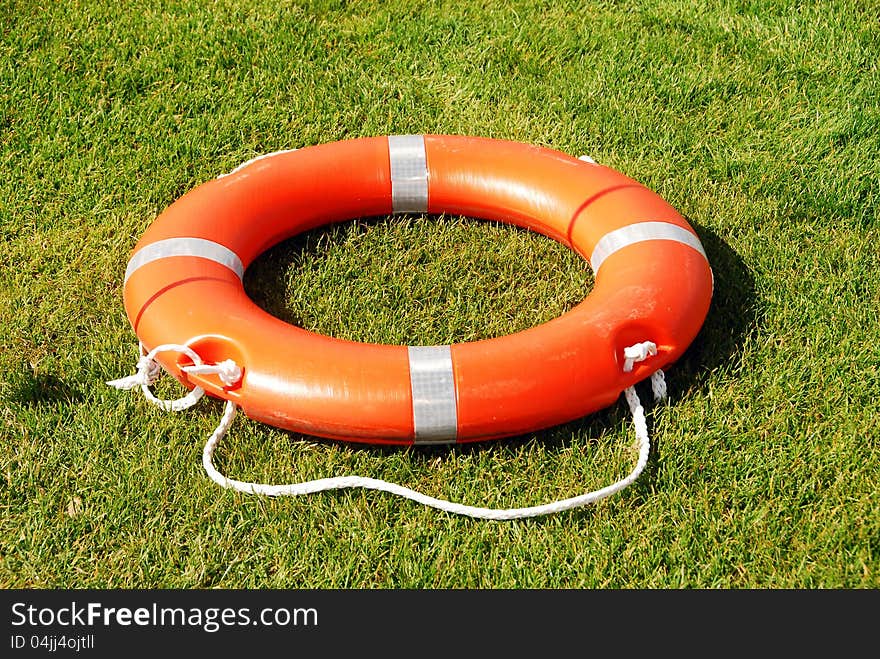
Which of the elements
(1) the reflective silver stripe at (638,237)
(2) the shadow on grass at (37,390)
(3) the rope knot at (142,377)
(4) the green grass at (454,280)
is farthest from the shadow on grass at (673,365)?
(2) the shadow on grass at (37,390)

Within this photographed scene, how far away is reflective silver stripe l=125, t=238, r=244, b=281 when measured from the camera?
2920 millimetres

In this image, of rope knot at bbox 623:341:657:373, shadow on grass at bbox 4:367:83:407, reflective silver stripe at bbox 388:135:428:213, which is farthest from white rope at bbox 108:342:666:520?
reflective silver stripe at bbox 388:135:428:213

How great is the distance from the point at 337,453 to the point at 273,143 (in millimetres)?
1675

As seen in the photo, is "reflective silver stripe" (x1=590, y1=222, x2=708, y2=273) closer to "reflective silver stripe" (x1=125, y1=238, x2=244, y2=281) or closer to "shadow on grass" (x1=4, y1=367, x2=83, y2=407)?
"reflective silver stripe" (x1=125, y1=238, x2=244, y2=281)

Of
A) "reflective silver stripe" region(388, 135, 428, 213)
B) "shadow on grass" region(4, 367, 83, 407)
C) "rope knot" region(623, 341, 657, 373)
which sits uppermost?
"reflective silver stripe" region(388, 135, 428, 213)

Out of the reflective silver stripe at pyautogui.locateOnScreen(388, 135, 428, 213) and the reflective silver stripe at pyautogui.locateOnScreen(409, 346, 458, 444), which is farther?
the reflective silver stripe at pyautogui.locateOnScreen(388, 135, 428, 213)

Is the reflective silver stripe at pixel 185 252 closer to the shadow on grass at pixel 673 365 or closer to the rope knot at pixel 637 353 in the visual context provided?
the shadow on grass at pixel 673 365

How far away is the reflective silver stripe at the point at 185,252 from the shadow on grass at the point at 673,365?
234 mm

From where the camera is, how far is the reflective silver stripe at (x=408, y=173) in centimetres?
334

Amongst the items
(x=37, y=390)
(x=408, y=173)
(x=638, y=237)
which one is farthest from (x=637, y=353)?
(x=37, y=390)

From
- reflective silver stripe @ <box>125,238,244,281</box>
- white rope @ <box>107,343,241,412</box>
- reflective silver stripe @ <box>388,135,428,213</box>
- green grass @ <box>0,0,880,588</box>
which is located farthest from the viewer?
reflective silver stripe @ <box>388,135,428,213</box>

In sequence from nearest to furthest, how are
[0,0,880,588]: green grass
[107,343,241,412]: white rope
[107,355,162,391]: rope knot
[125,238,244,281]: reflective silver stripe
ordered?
[0,0,880,588]: green grass < [107,343,241,412]: white rope < [107,355,162,391]: rope knot < [125,238,244,281]: reflective silver stripe

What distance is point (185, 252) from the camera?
292 centimetres

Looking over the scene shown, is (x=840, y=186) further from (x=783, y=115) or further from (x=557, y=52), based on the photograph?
(x=557, y=52)
